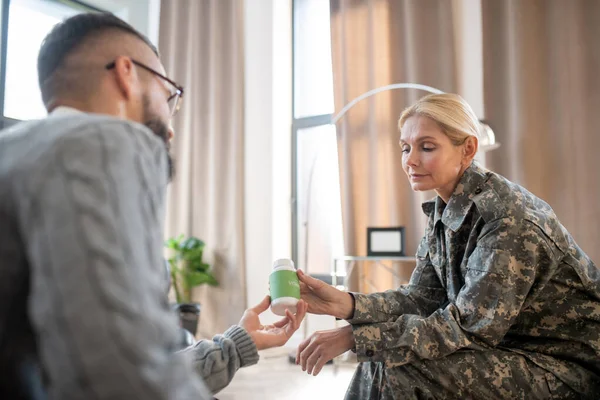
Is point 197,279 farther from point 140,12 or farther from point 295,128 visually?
point 140,12

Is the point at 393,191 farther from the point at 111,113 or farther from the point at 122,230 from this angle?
Answer: the point at 122,230

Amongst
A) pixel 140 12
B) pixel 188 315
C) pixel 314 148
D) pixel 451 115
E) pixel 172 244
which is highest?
pixel 140 12

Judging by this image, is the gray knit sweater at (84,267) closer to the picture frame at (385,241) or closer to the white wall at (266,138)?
the picture frame at (385,241)

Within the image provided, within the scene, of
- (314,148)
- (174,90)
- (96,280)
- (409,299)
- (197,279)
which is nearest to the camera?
(96,280)

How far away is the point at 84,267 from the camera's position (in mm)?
403

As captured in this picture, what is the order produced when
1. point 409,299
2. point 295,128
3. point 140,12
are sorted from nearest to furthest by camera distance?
point 409,299 < point 295,128 < point 140,12

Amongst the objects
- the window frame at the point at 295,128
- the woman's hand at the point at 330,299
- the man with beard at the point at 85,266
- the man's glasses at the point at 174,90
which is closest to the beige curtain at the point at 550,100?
the window frame at the point at 295,128

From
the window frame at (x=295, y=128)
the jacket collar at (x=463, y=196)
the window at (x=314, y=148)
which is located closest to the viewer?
the jacket collar at (x=463, y=196)

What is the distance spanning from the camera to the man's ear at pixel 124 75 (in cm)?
78

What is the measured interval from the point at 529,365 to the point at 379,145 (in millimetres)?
2196

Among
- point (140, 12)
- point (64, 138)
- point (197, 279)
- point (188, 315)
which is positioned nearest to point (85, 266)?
point (64, 138)

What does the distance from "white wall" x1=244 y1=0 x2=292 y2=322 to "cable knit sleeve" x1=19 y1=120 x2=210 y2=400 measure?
3.36 meters

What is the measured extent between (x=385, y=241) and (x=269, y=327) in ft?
6.54

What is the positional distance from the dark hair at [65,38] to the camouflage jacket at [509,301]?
0.88m
